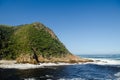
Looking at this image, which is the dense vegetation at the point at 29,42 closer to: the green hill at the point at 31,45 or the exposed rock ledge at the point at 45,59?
the green hill at the point at 31,45

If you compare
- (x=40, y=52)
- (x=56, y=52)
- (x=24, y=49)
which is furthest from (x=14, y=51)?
(x=56, y=52)

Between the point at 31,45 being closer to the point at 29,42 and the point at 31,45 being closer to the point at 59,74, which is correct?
the point at 29,42

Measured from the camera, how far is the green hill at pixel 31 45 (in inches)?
3415

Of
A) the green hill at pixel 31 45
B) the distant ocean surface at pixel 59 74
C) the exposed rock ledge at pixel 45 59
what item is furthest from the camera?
the green hill at pixel 31 45

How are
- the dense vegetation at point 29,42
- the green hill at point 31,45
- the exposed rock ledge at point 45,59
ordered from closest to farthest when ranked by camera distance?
the exposed rock ledge at point 45,59, the green hill at point 31,45, the dense vegetation at point 29,42

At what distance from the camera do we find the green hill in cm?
8675

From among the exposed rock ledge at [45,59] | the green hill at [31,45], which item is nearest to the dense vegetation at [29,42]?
the green hill at [31,45]

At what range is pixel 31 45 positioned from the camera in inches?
3612

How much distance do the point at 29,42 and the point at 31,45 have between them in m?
2.45

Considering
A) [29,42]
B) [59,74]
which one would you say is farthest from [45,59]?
[59,74]

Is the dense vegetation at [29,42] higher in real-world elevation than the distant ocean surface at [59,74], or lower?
higher

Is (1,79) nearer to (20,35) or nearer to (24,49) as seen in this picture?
(24,49)

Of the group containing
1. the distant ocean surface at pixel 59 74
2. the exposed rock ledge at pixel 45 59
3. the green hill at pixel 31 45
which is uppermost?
the green hill at pixel 31 45

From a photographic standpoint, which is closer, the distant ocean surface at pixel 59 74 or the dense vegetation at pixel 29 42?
the distant ocean surface at pixel 59 74
